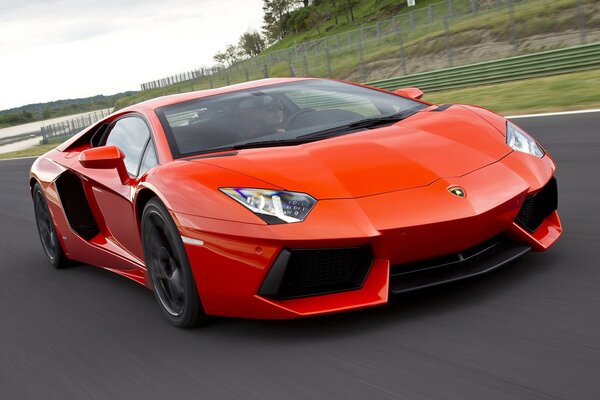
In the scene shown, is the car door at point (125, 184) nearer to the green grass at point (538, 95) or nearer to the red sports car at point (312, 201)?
the red sports car at point (312, 201)

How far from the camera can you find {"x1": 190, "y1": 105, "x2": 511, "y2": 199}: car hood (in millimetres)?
3359

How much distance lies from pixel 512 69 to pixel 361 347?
15.3 m

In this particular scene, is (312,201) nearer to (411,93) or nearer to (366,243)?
(366,243)

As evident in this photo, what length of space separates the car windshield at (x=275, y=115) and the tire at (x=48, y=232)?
5.89 ft

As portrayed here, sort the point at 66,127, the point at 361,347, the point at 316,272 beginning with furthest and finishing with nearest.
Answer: the point at 66,127
the point at 316,272
the point at 361,347

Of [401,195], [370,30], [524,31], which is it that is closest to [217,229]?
[401,195]

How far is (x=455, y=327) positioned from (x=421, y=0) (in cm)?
8475

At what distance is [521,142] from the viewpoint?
3.96 metres

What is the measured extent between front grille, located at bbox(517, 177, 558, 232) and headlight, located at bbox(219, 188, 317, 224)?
98 centimetres

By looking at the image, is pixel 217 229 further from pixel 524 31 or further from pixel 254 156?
pixel 524 31

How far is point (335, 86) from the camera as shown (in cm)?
496

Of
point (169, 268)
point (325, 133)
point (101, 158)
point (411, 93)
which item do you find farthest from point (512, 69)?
point (169, 268)

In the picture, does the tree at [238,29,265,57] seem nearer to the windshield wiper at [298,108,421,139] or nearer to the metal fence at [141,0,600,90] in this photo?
the metal fence at [141,0,600,90]

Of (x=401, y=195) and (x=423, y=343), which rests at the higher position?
(x=401, y=195)
